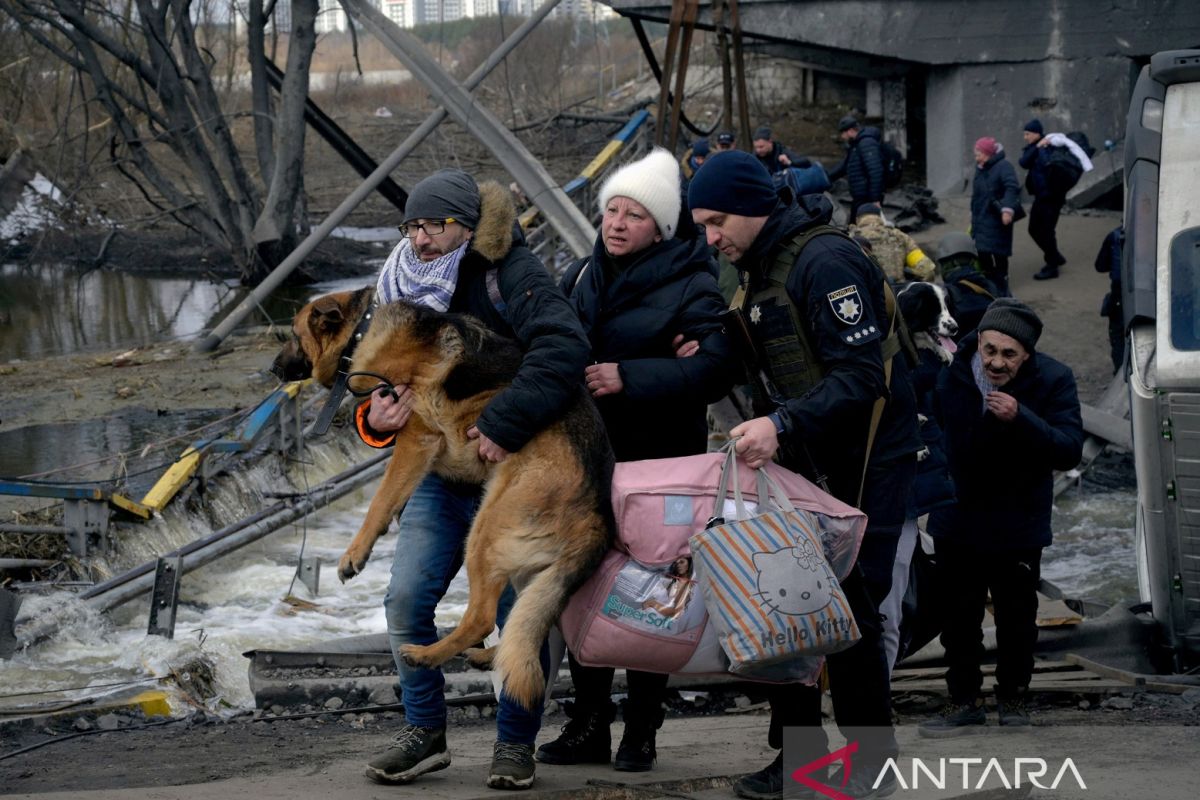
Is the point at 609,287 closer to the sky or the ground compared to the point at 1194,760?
closer to the sky

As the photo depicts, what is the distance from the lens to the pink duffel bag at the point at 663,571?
3.46m

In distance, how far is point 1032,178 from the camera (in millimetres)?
15477

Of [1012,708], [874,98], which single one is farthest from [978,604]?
[874,98]

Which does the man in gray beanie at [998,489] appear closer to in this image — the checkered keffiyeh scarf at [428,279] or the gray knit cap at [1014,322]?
the gray knit cap at [1014,322]

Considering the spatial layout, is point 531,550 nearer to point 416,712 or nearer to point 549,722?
point 416,712

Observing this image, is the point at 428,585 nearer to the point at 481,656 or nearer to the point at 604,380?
the point at 481,656

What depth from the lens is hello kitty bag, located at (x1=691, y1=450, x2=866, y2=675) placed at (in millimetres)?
3268

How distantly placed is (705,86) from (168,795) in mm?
25770

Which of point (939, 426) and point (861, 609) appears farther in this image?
point (939, 426)

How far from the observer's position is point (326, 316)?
419cm

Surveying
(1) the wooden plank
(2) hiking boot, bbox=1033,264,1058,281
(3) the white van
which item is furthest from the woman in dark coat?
(1) the wooden plank

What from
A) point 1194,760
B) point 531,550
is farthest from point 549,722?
point 1194,760

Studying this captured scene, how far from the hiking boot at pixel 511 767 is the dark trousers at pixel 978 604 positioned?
222cm

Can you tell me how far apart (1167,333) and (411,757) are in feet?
12.6
